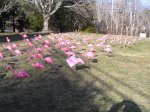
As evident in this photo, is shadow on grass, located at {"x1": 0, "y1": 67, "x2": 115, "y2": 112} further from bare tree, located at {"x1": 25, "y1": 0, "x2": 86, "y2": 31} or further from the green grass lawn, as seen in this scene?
→ bare tree, located at {"x1": 25, "y1": 0, "x2": 86, "y2": 31}

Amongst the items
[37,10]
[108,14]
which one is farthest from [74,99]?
[108,14]

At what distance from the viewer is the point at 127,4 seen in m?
56.7

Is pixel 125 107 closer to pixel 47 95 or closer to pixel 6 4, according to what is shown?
pixel 47 95

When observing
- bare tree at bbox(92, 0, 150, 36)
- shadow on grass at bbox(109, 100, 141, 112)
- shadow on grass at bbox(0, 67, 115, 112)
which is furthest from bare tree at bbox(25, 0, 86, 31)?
shadow on grass at bbox(109, 100, 141, 112)

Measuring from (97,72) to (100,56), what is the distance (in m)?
1.97

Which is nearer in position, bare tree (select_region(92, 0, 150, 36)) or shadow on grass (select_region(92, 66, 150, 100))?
shadow on grass (select_region(92, 66, 150, 100))

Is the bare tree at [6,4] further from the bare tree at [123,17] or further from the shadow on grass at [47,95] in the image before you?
the bare tree at [123,17]

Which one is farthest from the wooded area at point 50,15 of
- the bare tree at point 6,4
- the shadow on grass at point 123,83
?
the shadow on grass at point 123,83

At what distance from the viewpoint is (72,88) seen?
4.93m

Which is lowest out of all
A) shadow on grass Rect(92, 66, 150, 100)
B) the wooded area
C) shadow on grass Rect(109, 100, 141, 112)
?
shadow on grass Rect(109, 100, 141, 112)

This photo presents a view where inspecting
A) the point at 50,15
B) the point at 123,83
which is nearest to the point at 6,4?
the point at 50,15

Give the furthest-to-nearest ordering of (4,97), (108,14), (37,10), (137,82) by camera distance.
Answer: (108,14) → (37,10) → (137,82) → (4,97)

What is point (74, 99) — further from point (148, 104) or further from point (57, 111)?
point (148, 104)

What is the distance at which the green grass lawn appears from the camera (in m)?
4.14
